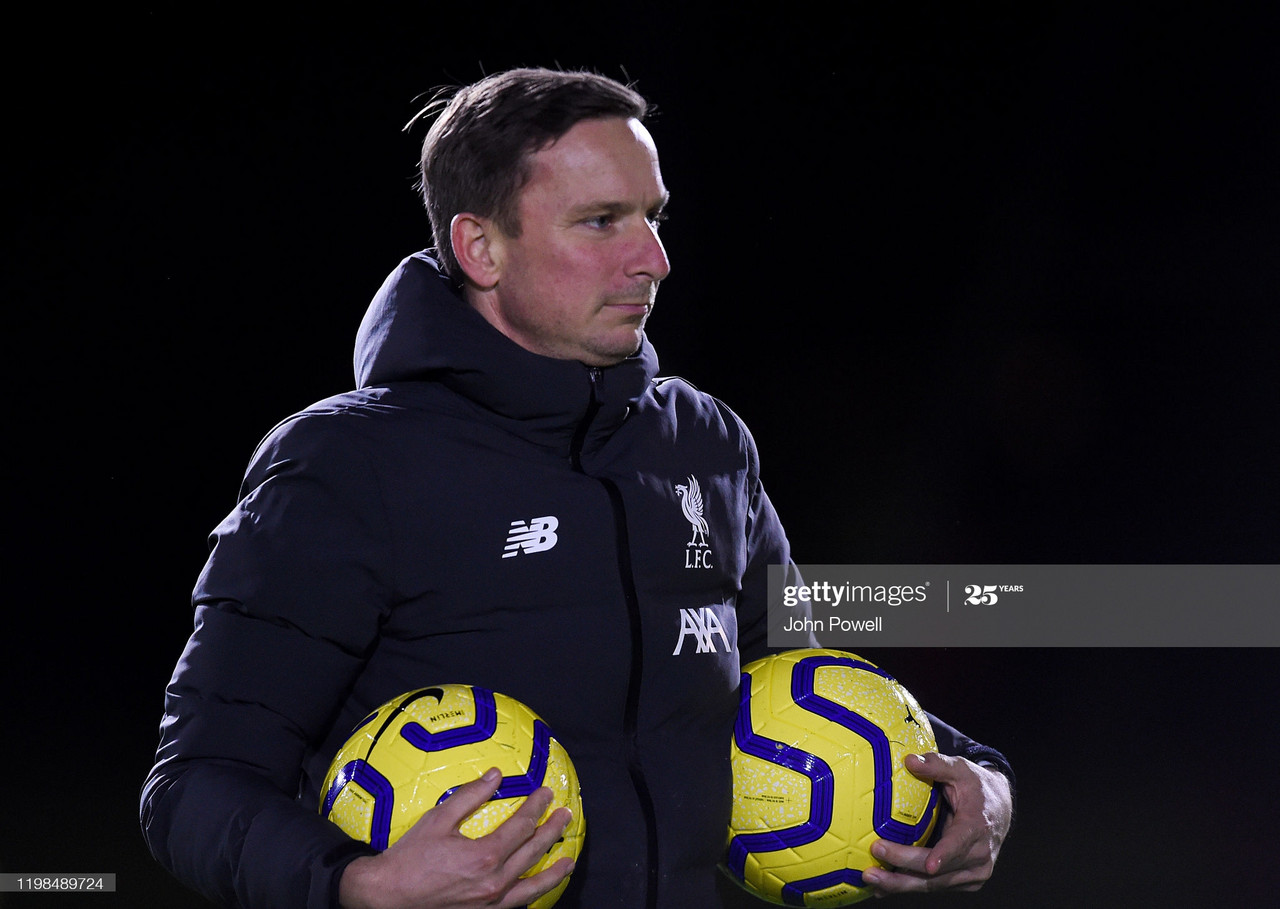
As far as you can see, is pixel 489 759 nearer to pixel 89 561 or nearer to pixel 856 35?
pixel 89 561

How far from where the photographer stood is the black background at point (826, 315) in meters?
2.22

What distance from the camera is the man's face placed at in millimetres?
1203

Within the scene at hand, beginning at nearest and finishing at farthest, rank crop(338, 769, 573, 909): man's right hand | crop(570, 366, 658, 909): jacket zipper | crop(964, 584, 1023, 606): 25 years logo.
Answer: crop(338, 769, 573, 909): man's right hand → crop(570, 366, 658, 909): jacket zipper → crop(964, 584, 1023, 606): 25 years logo

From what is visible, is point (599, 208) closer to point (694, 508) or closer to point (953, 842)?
point (694, 508)

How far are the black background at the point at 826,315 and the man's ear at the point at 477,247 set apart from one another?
1027 mm

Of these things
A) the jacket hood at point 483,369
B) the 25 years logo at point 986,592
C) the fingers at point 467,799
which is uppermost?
the jacket hood at point 483,369

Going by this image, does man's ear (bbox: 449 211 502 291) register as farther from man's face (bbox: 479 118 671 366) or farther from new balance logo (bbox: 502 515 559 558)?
new balance logo (bbox: 502 515 559 558)

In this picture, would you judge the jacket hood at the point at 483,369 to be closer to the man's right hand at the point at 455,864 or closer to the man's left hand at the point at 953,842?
the man's right hand at the point at 455,864

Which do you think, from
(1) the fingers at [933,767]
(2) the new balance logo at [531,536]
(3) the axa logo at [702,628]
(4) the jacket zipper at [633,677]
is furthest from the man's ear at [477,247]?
(1) the fingers at [933,767]

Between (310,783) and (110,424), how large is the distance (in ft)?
4.38

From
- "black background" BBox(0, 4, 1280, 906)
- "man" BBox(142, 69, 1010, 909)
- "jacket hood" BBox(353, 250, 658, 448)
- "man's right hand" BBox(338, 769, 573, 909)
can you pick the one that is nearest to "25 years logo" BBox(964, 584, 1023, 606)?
"black background" BBox(0, 4, 1280, 906)

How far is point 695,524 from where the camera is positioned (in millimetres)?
1255

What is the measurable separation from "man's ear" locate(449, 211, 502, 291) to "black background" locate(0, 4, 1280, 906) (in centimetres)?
103

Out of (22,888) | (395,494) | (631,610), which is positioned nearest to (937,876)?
(631,610)
